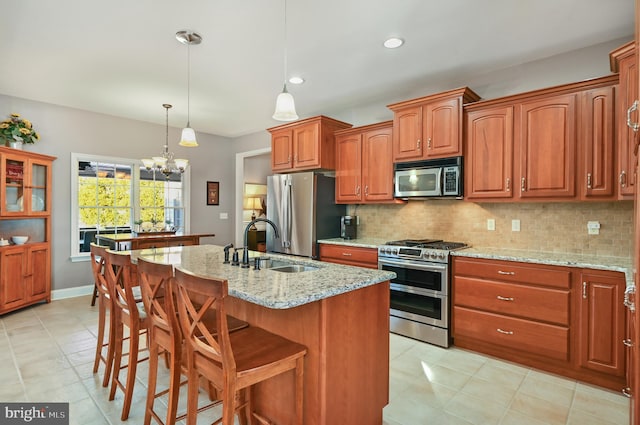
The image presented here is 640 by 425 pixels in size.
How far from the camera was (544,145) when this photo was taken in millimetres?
2877

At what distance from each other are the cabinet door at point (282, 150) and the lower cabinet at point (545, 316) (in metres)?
2.55

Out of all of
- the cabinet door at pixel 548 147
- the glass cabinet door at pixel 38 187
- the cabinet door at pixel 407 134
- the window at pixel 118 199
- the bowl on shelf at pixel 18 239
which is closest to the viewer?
the cabinet door at pixel 548 147

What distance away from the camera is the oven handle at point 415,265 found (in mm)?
3166

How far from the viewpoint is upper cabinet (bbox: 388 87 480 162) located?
3303mm

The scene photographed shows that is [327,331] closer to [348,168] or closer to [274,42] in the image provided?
[274,42]

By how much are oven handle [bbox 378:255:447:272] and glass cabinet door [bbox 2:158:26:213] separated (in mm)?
4359

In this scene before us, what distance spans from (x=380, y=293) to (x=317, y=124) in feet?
9.46

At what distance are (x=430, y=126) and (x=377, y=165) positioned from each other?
77cm

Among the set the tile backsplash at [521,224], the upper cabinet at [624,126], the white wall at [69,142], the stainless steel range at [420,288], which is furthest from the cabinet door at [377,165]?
the white wall at [69,142]

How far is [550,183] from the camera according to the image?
285 cm

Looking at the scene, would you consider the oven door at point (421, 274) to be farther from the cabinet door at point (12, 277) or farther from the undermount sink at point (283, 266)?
the cabinet door at point (12, 277)

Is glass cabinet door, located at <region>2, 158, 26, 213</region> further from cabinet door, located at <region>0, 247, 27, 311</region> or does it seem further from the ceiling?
the ceiling
